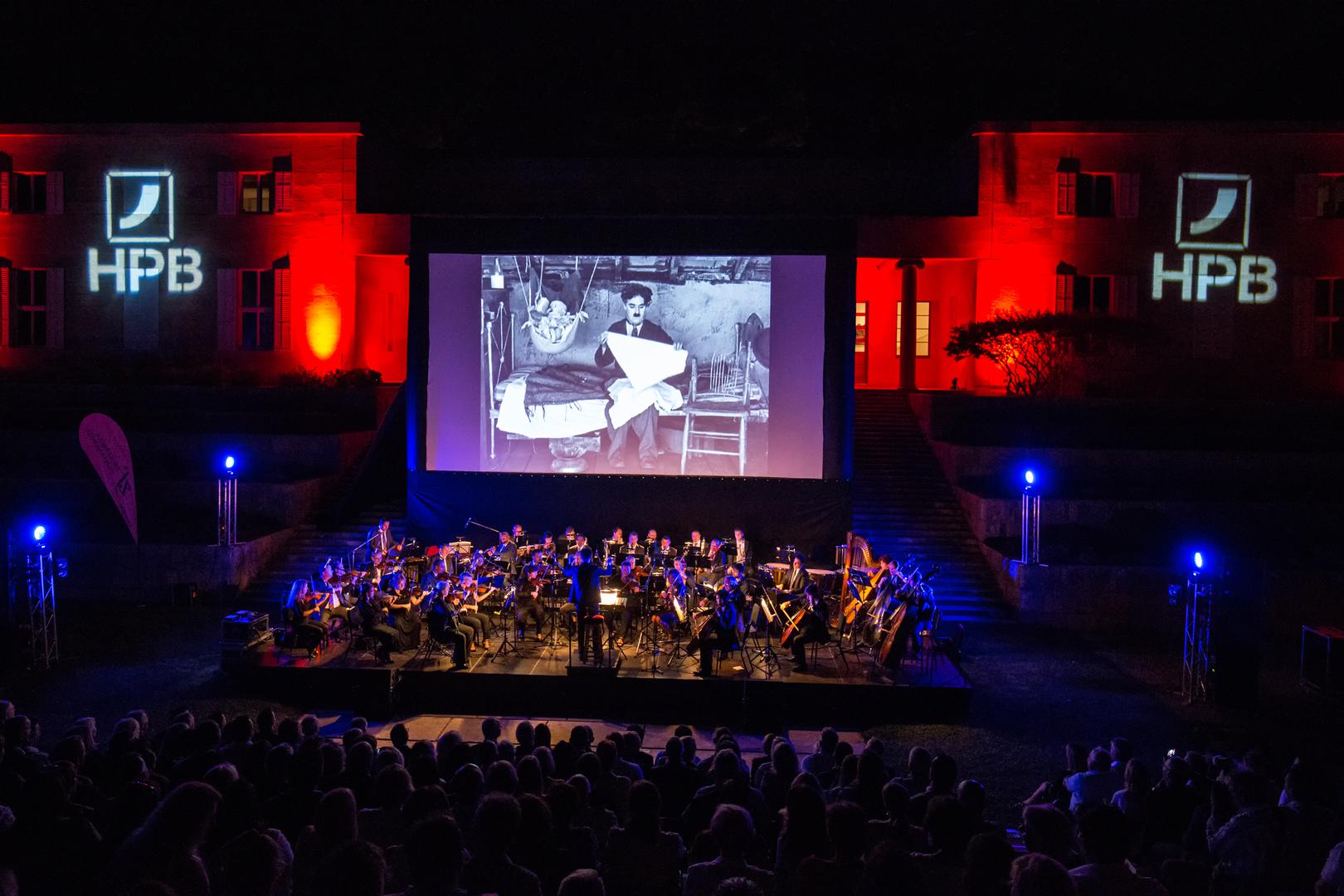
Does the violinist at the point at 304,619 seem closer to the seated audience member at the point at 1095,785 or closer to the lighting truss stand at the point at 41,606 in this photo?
the lighting truss stand at the point at 41,606

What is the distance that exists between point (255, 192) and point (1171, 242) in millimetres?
24539

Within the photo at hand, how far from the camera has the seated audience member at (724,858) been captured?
434cm

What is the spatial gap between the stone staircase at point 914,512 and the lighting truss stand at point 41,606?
1419cm

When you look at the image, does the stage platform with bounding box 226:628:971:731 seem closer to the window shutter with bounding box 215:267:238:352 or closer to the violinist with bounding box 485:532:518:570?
the violinist with bounding box 485:532:518:570

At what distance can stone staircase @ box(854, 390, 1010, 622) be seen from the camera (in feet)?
59.9

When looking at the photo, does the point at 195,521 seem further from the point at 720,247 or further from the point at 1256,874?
the point at 1256,874

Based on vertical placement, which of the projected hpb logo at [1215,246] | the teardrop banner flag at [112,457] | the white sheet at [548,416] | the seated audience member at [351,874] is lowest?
the seated audience member at [351,874]

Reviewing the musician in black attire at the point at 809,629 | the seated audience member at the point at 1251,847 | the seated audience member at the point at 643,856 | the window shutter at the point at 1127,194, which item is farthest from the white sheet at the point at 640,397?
the seated audience member at the point at 643,856

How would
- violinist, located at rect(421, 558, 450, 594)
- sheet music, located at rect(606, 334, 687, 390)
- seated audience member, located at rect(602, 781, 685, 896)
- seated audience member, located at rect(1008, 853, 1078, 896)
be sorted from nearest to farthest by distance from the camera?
seated audience member, located at rect(1008, 853, 1078, 896) → seated audience member, located at rect(602, 781, 685, 896) → violinist, located at rect(421, 558, 450, 594) → sheet music, located at rect(606, 334, 687, 390)

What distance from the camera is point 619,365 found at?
65.2 feet

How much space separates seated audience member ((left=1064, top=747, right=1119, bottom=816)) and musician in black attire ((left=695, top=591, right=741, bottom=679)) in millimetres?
6078

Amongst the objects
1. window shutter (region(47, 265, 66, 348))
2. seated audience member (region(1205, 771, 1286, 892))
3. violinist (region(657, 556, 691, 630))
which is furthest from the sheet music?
window shutter (region(47, 265, 66, 348))

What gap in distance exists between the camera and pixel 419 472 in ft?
69.0

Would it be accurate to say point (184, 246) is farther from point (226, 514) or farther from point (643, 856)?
point (643, 856)
